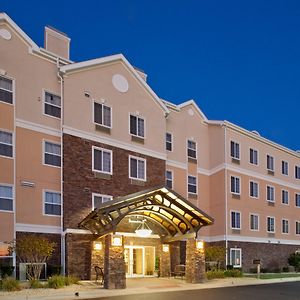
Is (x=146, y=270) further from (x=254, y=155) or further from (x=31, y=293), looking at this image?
(x=254, y=155)

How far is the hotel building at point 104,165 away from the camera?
997 inches

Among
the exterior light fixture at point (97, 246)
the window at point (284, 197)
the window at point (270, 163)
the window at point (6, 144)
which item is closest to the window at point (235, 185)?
the window at point (270, 163)

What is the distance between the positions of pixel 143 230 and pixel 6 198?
28.3 ft

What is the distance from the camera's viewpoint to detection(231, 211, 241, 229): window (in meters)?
39.4

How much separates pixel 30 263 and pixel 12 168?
4621mm

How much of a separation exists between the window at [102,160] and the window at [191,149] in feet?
30.4

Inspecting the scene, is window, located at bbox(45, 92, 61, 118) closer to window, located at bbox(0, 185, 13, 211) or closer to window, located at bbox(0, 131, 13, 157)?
window, located at bbox(0, 131, 13, 157)

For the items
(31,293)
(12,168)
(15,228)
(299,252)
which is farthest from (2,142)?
(299,252)

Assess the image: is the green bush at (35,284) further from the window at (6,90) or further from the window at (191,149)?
the window at (191,149)

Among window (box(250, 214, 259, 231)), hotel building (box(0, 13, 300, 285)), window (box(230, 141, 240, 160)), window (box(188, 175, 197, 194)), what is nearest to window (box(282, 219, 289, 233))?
window (box(250, 214, 259, 231))

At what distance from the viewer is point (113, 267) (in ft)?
77.6

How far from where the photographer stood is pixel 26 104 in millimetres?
26016

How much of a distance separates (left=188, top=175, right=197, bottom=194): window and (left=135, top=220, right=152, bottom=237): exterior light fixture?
7.48 meters

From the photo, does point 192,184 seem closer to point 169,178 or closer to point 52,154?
point 169,178
